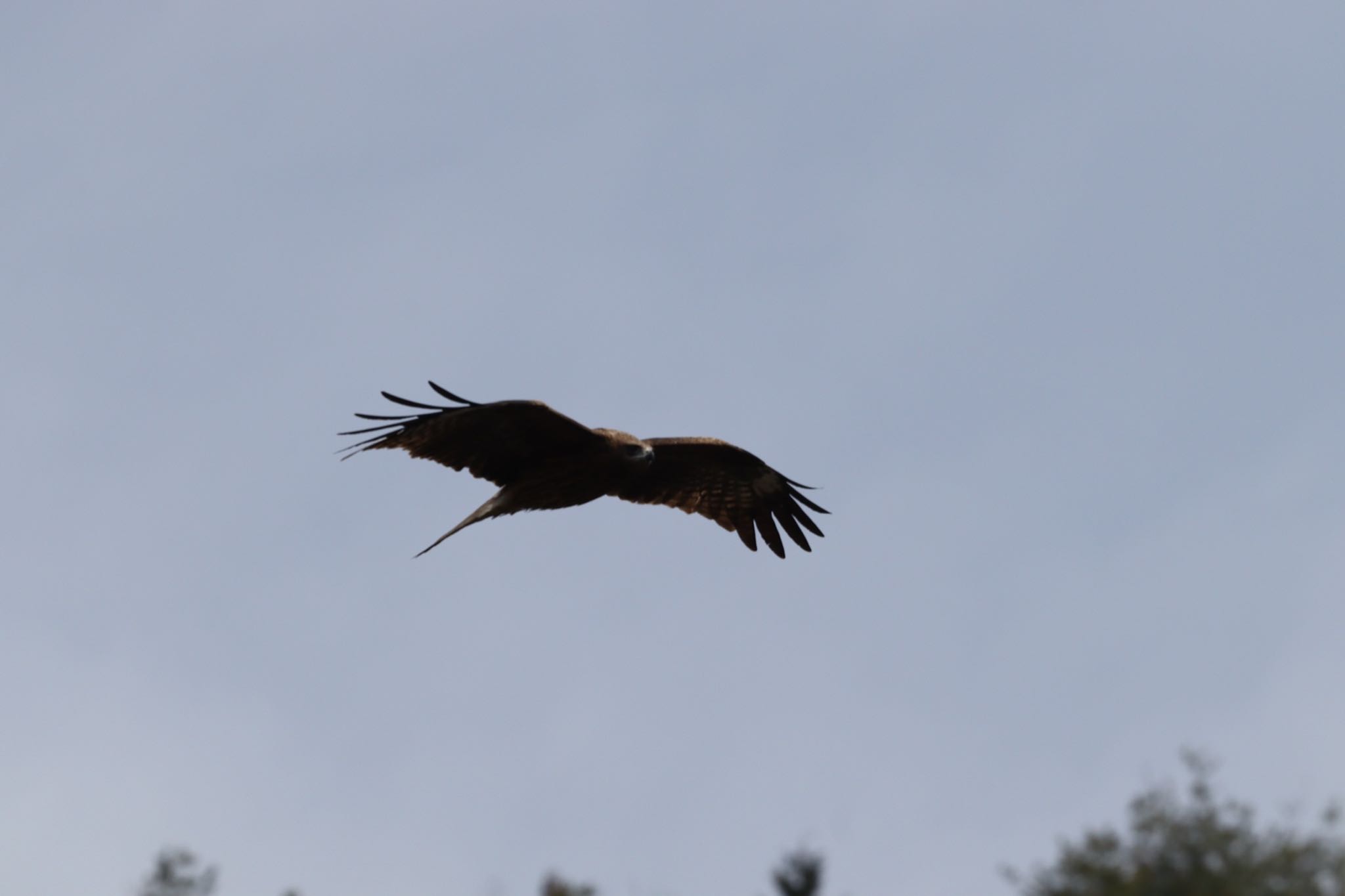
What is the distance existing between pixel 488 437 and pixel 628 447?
3.80 feet

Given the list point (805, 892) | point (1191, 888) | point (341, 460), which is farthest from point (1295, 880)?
point (341, 460)

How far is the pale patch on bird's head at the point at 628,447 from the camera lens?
47.0ft

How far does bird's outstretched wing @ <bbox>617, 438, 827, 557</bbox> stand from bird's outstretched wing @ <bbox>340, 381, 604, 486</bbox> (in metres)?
1.87

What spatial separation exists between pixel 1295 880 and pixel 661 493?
7152 mm

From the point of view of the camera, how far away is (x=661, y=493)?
16.5 m

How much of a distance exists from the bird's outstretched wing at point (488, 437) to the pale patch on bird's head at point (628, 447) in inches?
5.0

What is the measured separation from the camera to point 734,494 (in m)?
16.6

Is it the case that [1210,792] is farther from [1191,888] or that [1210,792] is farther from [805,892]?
[805,892]

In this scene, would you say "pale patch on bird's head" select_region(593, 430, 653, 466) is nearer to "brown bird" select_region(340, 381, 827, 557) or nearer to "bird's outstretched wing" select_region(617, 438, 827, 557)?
"brown bird" select_region(340, 381, 827, 557)

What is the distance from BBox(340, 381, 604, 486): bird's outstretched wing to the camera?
13805 mm

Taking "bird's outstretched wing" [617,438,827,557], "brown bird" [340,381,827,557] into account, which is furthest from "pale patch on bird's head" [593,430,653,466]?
"bird's outstretched wing" [617,438,827,557]

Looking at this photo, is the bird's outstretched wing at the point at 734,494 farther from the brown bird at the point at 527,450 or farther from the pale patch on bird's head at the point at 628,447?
the pale patch on bird's head at the point at 628,447

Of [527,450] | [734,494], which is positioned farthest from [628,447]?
[734,494]

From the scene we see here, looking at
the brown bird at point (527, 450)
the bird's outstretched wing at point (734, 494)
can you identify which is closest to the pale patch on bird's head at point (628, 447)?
the brown bird at point (527, 450)
